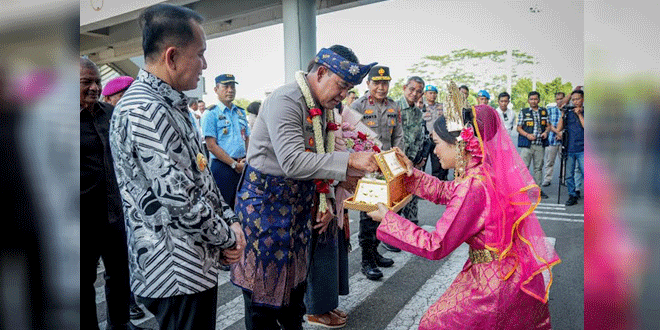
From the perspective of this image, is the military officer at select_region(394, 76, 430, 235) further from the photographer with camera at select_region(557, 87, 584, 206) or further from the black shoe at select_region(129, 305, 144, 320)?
the black shoe at select_region(129, 305, 144, 320)

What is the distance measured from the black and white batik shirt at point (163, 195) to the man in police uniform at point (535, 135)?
28.8 feet

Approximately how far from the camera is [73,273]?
73 centimetres

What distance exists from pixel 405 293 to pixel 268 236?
217 cm

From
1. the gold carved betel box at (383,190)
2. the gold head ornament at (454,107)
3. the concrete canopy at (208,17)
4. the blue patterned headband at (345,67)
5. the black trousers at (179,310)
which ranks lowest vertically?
the black trousers at (179,310)

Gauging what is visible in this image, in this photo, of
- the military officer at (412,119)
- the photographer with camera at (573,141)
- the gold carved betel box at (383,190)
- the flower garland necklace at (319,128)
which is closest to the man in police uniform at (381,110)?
the military officer at (412,119)

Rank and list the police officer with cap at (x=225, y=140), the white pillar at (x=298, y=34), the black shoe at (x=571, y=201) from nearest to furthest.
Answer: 1. the police officer with cap at (x=225, y=140)
2. the white pillar at (x=298, y=34)
3. the black shoe at (x=571, y=201)

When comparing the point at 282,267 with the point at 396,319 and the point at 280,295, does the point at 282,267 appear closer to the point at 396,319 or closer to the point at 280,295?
the point at 280,295

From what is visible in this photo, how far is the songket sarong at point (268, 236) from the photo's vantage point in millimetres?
2523

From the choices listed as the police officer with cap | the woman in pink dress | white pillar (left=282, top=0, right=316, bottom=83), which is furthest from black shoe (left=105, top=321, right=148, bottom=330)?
white pillar (left=282, top=0, right=316, bottom=83)

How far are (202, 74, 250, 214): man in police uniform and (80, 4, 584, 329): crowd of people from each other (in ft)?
4.94

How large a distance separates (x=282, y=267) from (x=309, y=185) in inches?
19.3

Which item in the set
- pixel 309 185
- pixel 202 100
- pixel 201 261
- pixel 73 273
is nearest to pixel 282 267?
pixel 309 185

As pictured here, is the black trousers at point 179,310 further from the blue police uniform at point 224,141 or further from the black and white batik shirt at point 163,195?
the blue police uniform at point 224,141

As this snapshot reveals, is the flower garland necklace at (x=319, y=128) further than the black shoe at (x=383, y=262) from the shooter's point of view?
No
